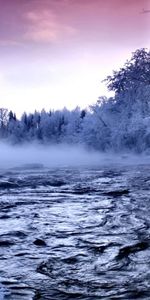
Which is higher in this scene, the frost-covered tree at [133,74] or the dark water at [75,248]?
the frost-covered tree at [133,74]

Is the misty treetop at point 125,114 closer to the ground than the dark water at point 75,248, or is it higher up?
higher up

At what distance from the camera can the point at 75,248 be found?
29.1ft

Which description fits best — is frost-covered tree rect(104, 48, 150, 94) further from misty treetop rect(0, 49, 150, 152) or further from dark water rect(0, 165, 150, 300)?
dark water rect(0, 165, 150, 300)

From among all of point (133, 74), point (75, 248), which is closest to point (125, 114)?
point (133, 74)

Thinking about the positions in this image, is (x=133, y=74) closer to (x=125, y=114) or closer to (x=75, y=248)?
(x=125, y=114)

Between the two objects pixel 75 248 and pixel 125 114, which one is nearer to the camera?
pixel 75 248

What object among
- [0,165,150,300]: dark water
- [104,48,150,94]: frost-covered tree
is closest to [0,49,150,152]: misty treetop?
[104,48,150,94]: frost-covered tree

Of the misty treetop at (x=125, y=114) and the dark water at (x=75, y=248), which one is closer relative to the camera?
the dark water at (x=75, y=248)

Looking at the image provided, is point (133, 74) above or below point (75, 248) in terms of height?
above

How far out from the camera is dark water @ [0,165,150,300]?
6.56m

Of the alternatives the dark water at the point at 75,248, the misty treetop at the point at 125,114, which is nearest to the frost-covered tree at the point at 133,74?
the misty treetop at the point at 125,114

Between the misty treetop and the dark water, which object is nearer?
the dark water

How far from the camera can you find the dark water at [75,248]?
6559 millimetres

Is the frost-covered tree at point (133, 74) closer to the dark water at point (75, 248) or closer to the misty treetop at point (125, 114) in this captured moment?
the misty treetop at point (125, 114)
